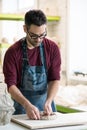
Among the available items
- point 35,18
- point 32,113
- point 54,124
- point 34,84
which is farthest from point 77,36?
point 54,124

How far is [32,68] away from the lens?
8.25ft

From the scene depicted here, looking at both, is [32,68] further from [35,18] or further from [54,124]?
[54,124]

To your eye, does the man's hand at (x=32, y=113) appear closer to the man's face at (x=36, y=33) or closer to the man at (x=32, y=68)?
the man at (x=32, y=68)

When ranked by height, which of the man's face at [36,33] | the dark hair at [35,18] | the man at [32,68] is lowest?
the man at [32,68]

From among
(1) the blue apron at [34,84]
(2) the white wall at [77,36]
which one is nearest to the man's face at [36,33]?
(1) the blue apron at [34,84]

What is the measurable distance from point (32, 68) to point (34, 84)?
0.13 m

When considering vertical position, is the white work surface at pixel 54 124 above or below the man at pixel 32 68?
below

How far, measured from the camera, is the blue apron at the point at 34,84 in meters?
2.51

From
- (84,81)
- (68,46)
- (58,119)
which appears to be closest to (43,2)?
(68,46)

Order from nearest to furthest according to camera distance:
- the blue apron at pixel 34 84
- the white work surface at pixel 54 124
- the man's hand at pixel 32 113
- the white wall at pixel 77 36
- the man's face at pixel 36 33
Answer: the white work surface at pixel 54 124
the man's hand at pixel 32 113
the man's face at pixel 36 33
the blue apron at pixel 34 84
the white wall at pixel 77 36

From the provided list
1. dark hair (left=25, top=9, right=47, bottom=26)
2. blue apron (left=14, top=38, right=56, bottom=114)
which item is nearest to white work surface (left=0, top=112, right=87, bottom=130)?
blue apron (left=14, top=38, right=56, bottom=114)

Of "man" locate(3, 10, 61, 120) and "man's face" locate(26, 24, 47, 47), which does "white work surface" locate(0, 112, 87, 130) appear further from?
"man's face" locate(26, 24, 47, 47)

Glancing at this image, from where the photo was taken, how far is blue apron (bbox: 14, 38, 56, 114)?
8.23 ft

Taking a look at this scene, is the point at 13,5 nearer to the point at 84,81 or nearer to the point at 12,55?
the point at 84,81
